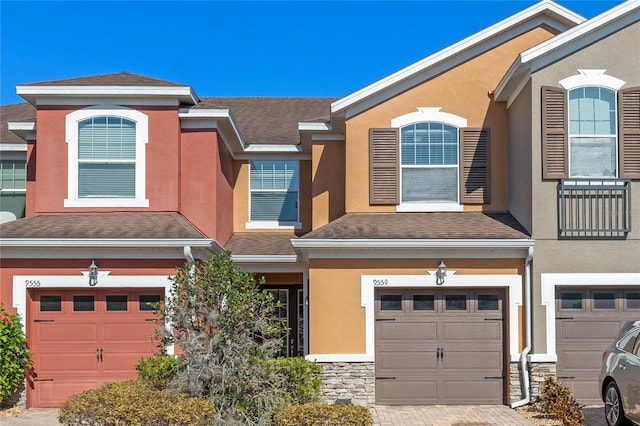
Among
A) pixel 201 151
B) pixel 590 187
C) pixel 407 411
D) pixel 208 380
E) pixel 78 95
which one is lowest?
pixel 407 411

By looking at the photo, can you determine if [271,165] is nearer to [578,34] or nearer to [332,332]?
[332,332]

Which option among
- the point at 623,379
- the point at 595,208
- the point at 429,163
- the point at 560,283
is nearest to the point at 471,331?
the point at 560,283

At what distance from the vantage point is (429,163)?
51.4ft

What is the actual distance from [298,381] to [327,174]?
248 inches

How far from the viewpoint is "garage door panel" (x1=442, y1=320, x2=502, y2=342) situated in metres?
14.2

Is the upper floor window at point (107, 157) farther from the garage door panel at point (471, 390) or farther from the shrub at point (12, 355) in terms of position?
the garage door panel at point (471, 390)

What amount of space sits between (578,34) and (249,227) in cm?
924

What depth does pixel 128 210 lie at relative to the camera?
1552 cm

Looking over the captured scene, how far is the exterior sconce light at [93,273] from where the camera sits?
14.0 meters

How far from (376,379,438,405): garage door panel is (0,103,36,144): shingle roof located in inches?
427

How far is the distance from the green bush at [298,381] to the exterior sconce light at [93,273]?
4.20 metres

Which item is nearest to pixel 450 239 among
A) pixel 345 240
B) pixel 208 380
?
pixel 345 240

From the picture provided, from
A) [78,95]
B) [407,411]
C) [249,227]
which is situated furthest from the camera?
[249,227]

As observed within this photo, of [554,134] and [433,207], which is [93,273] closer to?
[433,207]
